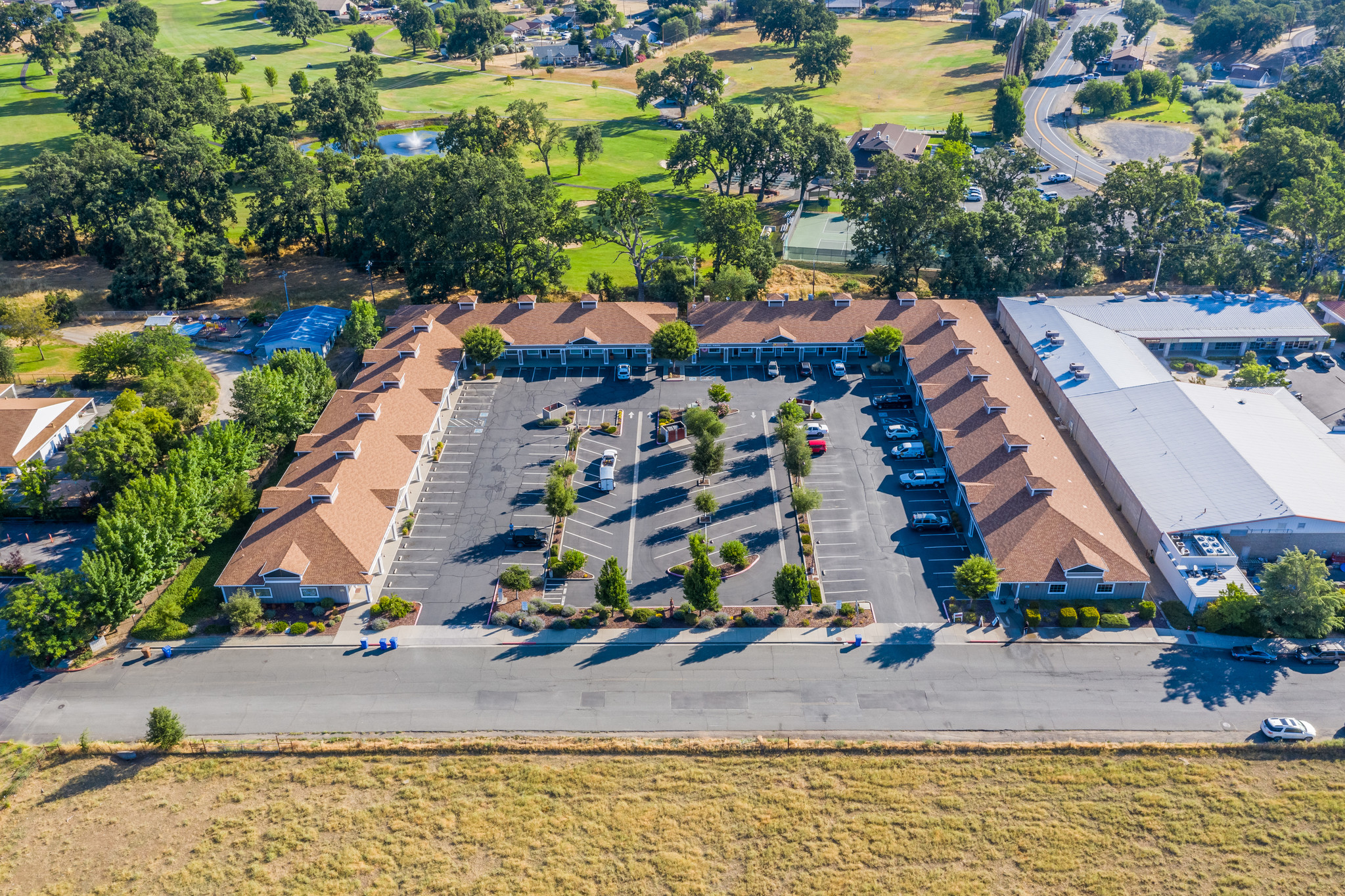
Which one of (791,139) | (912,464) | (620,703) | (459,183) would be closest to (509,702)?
(620,703)

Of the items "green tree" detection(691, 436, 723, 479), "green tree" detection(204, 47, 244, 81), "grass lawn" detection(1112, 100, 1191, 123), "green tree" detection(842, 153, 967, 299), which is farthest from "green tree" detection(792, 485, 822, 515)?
"green tree" detection(204, 47, 244, 81)

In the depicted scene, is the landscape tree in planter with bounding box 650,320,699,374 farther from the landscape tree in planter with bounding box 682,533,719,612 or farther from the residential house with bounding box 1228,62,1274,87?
the residential house with bounding box 1228,62,1274,87

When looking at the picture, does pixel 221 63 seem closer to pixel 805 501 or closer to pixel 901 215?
pixel 901 215

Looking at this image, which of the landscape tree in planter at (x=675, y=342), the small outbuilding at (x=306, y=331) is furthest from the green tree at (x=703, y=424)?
the small outbuilding at (x=306, y=331)

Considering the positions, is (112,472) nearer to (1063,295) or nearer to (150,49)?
(1063,295)

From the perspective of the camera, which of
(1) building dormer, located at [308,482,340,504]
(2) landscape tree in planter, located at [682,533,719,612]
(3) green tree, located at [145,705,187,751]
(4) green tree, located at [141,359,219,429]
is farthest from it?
(4) green tree, located at [141,359,219,429]
